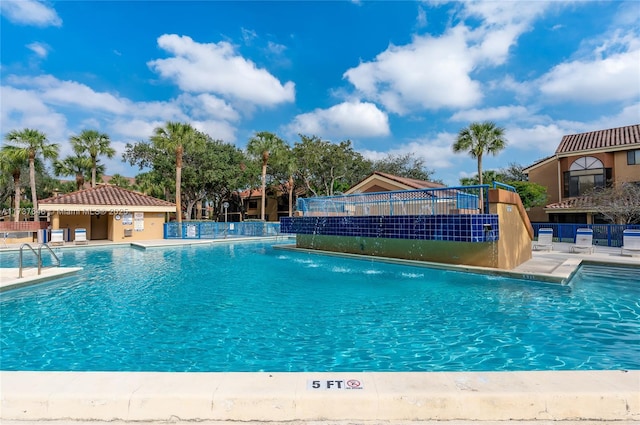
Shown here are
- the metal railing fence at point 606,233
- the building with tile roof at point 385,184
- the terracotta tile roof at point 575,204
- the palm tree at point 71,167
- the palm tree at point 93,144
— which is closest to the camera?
the metal railing fence at point 606,233

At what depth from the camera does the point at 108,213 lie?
87.5 feet

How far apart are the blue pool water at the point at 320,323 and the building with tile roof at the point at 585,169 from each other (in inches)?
663

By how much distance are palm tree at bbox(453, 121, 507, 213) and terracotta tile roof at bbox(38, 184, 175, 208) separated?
25.4 metres

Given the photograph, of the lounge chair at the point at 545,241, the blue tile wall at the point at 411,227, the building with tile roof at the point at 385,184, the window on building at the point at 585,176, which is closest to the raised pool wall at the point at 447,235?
the blue tile wall at the point at 411,227

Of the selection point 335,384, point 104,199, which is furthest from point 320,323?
point 104,199

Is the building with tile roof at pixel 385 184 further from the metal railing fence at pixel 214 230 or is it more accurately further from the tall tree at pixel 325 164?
the tall tree at pixel 325 164

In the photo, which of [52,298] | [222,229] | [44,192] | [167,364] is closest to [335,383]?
[167,364]

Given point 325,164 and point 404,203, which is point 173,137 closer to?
point 325,164

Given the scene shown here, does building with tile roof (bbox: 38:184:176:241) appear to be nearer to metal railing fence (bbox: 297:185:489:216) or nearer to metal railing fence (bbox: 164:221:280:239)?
metal railing fence (bbox: 164:221:280:239)

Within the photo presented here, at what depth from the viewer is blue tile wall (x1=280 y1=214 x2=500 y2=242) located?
38.7ft

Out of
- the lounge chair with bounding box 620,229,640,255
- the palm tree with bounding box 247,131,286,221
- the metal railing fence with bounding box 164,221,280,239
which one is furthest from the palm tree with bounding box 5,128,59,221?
the lounge chair with bounding box 620,229,640,255

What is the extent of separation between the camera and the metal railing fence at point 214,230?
2827cm

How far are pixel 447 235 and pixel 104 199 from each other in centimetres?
2534

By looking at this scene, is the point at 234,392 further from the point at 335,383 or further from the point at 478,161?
the point at 478,161
